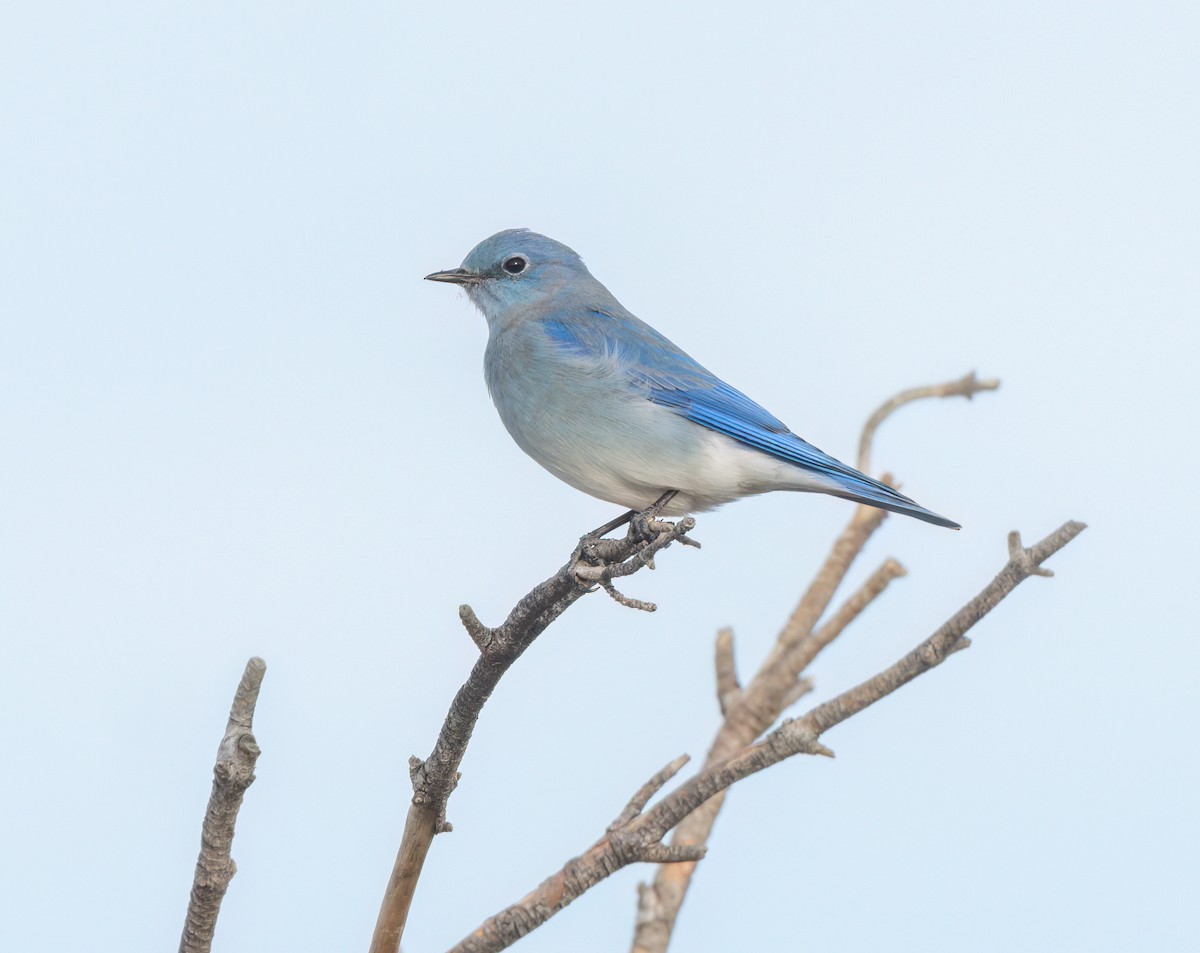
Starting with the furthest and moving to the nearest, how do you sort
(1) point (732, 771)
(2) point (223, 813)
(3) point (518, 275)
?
(3) point (518, 275) < (1) point (732, 771) < (2) point (223, 813)

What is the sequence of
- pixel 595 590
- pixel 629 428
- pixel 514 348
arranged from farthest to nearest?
pixel 514 348
pixel 629 428
pixel 595 590

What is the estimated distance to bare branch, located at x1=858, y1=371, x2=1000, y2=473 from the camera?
26.8ft

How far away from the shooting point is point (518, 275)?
8.12 metres

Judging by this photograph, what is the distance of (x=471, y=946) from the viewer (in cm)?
497

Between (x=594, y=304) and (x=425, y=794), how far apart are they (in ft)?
11.7

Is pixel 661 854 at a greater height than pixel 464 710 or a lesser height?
lesser

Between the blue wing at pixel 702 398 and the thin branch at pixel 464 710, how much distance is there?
193 cm

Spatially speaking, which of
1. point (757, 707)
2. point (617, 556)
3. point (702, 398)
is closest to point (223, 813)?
point (617, 556)

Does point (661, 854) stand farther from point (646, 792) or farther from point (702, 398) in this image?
point (702, 398)

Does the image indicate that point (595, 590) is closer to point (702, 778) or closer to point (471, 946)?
point (702, 778)

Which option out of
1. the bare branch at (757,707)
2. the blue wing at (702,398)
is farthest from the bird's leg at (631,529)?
the bare branch at (757,707)

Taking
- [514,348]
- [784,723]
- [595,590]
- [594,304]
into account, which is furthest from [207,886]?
[594,304]

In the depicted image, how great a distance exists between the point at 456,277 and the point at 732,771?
4043mm

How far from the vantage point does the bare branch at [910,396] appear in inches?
321
